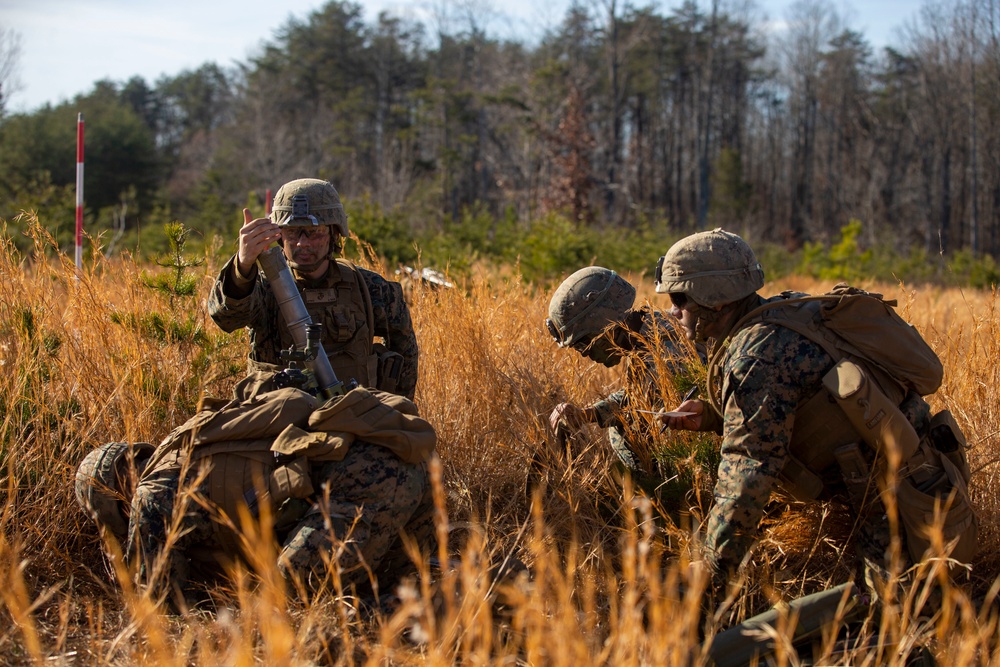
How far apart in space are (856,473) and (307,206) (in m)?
2.35

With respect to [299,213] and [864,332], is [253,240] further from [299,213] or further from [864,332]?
[864,332]

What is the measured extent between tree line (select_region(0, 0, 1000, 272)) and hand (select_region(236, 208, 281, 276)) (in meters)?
21.7

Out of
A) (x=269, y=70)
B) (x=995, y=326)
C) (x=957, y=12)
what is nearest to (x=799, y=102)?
(x=957, y=12)

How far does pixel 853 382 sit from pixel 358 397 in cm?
159

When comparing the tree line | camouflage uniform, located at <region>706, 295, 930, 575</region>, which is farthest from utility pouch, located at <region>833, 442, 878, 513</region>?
the tree line

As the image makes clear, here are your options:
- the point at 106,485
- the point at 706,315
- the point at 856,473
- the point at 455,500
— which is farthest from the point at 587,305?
the point at 106,485

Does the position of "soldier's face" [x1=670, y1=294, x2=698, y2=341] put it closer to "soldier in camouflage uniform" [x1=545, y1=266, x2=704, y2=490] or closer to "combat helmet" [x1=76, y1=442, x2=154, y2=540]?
"soldier in camouflage uniform" [x1=545, y1=266, x2=704, y2=490]

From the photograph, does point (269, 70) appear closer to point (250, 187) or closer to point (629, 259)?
point (250, 187)

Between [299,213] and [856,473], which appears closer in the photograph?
[856,473]

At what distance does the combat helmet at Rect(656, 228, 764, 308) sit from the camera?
293cm

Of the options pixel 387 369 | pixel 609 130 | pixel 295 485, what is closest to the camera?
pixel 295 485

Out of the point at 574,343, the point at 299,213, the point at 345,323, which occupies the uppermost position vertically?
the point at 299,213

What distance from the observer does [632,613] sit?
1.78 metres

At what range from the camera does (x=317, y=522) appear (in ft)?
8.63
